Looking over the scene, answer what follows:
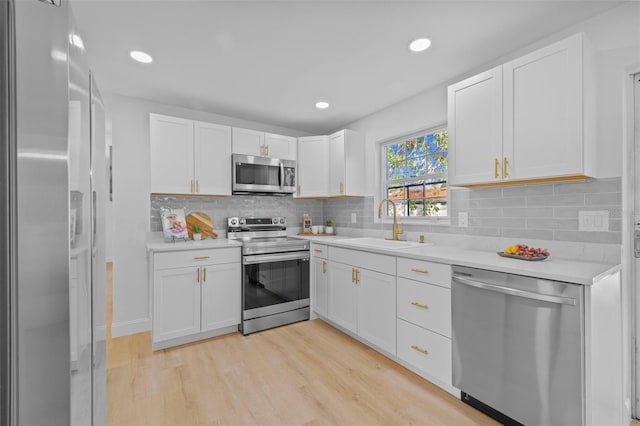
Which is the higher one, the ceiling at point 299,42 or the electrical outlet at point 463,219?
the ceiling at point 299,42

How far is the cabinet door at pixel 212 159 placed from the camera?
3.07m

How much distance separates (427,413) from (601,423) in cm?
82

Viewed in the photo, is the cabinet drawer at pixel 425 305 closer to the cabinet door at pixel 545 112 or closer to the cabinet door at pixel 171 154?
the cabinet door at pixel 545 112

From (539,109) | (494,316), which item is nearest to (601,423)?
(494,316)

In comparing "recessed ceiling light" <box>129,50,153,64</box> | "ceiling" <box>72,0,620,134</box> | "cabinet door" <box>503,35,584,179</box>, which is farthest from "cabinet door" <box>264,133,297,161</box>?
"cabinet door" <box>503,35,584,179</box>

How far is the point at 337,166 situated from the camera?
3.55 metres

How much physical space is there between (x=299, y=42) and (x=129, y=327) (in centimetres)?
310

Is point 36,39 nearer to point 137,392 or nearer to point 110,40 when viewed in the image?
point 110,40

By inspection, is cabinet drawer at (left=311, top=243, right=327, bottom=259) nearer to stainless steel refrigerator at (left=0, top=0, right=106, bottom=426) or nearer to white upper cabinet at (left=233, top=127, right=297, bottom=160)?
white upper cabinet at (left=233, top=127, right=297, bottom=160)

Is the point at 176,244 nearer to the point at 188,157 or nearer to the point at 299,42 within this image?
the point at 188,157

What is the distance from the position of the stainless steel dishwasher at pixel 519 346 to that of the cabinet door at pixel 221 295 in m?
2.00

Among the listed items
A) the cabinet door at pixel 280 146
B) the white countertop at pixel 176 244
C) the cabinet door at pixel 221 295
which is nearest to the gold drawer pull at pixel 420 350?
the cabinet door at pixel 221 295

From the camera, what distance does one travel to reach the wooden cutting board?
3.20 metres

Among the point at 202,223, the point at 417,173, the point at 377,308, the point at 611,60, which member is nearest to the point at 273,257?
the point at 202,223
